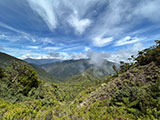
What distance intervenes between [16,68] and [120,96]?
33.0 meters

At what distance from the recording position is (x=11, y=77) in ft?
81.0

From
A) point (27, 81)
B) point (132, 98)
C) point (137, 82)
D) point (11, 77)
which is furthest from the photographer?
point (27, 81)

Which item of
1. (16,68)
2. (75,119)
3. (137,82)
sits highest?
(16,68)

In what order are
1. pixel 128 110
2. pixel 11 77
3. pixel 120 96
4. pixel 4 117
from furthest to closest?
pixel 11 77
pixel 120 96
pixel 128 110
pixel 4 117

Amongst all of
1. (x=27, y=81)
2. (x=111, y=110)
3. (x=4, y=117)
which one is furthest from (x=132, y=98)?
(x=27, y=81)

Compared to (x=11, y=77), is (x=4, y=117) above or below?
below

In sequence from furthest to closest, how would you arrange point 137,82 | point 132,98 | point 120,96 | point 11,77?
1. point 11,77
2. point 137,82
3. point 120,96
4. point 132,98

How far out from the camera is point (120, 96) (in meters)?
10.6

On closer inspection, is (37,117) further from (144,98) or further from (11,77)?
(11,77)

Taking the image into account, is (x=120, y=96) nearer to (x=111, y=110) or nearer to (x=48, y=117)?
(x=111, y=110)

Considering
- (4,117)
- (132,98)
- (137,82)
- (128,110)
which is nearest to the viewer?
(4,117)

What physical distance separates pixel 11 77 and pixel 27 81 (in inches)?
183

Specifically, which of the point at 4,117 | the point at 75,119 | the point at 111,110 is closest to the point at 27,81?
the point at 4,117

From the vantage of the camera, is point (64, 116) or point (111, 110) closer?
point (64, 116)
